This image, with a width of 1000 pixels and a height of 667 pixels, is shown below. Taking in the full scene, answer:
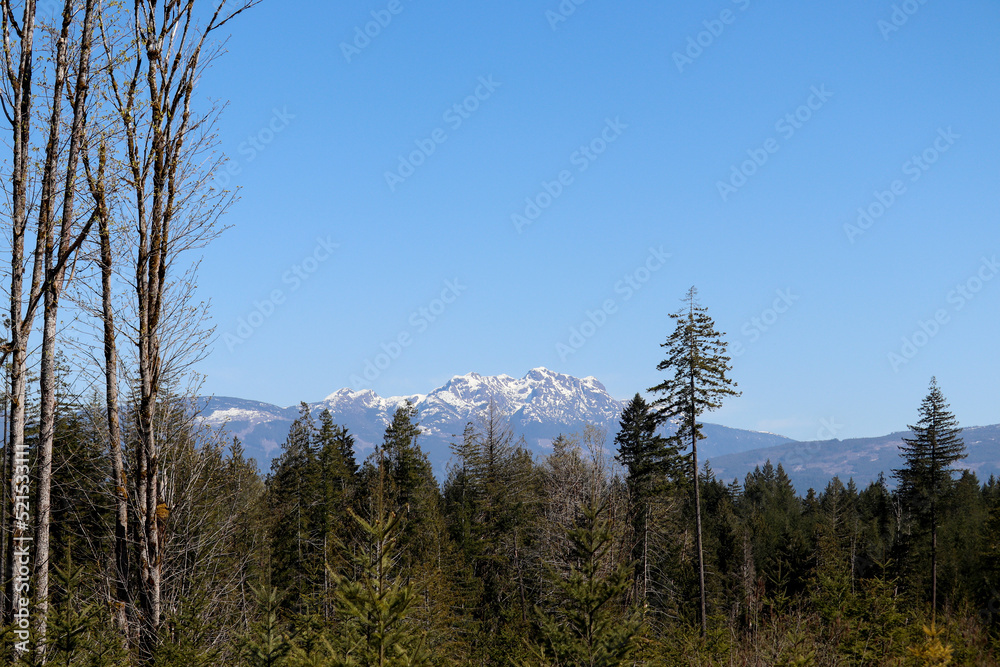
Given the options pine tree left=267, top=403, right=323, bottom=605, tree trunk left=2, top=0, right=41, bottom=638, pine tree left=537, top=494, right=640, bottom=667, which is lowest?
pine tree left=267, top=403, right=323, bottom=605

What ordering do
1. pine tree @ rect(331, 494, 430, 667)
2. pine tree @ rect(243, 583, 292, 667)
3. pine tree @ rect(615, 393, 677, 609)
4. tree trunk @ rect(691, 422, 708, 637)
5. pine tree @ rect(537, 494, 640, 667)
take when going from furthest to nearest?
pine tree @ rect(615, 393, 677, 609) < tree trunk @ rect(691, 422, 708, 637) < pine tree @ rect(537, 494, 640, 667) < pine tree @ rect(243, 583, 292, 667) < pine tree @ rect(331, 494, 430, 667)

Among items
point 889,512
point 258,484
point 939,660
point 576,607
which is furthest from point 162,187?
point 889,512

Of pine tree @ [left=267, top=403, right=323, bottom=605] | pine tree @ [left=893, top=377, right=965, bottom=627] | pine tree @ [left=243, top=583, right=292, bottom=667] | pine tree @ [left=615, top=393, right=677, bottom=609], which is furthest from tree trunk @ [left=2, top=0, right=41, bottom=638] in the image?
pine tree @ [left=893, top=377, right=965, bottom=627]

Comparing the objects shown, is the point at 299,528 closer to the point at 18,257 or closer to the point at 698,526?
the point at 698,526

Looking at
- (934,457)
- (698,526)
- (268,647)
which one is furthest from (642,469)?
(268,647)

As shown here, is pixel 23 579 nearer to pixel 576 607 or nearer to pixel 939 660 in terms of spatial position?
pixel 576 607

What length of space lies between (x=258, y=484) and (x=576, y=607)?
126 ft

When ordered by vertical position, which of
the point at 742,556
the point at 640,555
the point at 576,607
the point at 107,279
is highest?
the point at 107,279

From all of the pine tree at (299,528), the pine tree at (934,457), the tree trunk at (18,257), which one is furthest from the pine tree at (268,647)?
the pine tree at (934,457)

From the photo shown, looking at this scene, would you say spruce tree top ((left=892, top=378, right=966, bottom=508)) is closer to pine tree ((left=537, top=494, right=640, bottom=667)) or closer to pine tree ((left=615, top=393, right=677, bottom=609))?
pine tree ((left=615, top=393, right=677, bottom=609))

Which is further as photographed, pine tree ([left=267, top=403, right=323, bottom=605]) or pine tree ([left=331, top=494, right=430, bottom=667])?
pine tree ([left=267, top=403, right=323, bottom=605])

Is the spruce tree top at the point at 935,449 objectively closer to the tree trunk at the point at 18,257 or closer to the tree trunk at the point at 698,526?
the tree trunk at the point at 698,526

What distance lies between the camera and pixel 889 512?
2650 inches

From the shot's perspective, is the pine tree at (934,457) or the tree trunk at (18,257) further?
the pine tree at (934,457)
